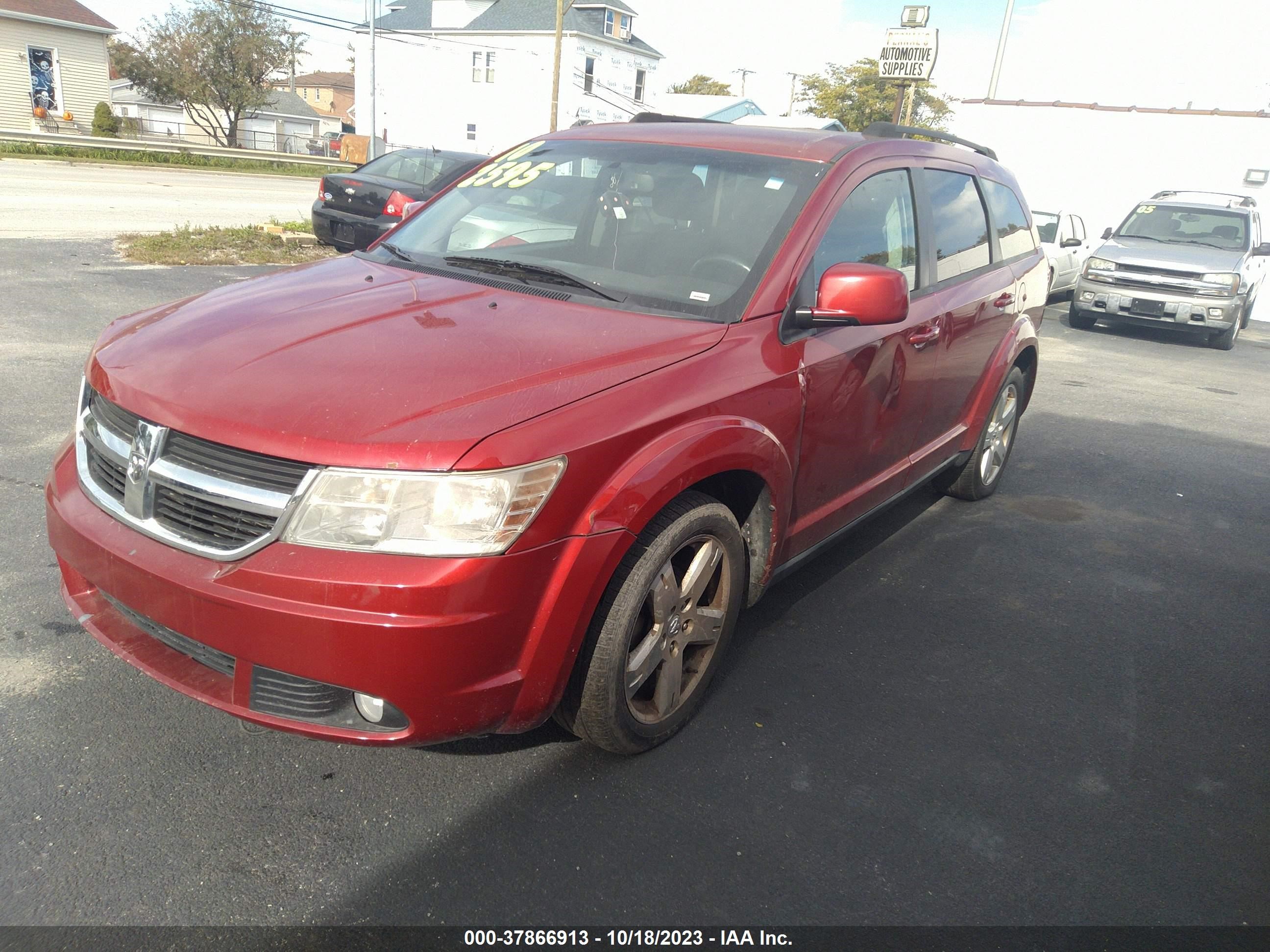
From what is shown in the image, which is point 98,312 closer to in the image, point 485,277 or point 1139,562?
point 485,277

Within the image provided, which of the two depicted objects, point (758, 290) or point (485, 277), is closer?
point (758, 290)

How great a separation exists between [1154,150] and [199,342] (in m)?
22.5

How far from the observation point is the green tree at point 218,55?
43000 millimetres

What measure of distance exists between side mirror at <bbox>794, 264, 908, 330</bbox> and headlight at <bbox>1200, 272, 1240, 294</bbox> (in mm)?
11760

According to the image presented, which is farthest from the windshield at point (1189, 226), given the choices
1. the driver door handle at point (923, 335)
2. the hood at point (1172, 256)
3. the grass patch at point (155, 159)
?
the grass patch at point (155, 159)

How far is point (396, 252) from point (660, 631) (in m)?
1.92

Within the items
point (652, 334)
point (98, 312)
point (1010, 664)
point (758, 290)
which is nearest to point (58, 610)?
point (652, 334)

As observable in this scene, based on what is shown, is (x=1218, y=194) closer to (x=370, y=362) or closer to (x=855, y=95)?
(x=370, y=362)

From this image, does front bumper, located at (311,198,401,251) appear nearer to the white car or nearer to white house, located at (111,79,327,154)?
the white car

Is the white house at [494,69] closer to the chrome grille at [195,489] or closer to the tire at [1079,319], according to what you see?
the tire at [1079,319]

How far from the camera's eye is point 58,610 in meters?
3.44

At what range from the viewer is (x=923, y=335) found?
3.95 meters

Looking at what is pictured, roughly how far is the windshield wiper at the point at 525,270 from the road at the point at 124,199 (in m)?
10.1

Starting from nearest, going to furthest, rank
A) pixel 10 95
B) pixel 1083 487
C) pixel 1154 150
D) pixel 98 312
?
pixel 1083 487, pixel 98 312, pixel 1154 150, pixel 10 95
